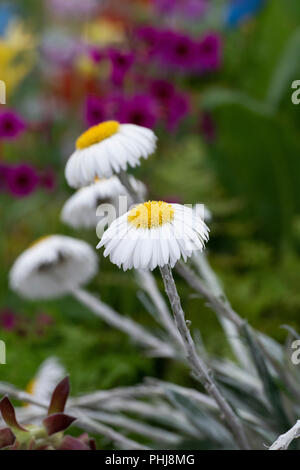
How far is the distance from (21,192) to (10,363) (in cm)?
28

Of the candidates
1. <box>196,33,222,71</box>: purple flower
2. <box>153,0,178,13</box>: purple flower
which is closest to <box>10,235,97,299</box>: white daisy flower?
<box>196,33,222,71</box>: purple flower

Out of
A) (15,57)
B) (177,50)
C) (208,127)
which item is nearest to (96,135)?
(177,50)

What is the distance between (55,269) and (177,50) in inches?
20.6

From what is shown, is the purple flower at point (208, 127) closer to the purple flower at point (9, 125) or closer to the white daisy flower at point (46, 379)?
the purple flower at point (9, 125)

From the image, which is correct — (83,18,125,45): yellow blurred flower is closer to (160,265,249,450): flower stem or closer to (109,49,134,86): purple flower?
(109,49,134,86): purple flower

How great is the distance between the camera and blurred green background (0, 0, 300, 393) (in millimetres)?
850

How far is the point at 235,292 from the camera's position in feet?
2.85

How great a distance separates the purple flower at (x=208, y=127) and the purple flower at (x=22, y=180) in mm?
411

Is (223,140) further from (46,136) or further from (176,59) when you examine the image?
(46,136)

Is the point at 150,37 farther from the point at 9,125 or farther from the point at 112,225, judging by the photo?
the point at 112,225

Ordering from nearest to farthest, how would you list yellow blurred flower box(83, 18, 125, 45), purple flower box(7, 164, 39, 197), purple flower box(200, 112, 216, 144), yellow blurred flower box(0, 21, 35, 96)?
purple flower box(7, 164, 39, 197)
purple flower box(200, 112, 216, 144)
yellow blurred flower box(0, 21, 35, 96)
yellow blurred flower box(83, 18, 125, 45)

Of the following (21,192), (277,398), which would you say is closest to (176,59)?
(21,192)

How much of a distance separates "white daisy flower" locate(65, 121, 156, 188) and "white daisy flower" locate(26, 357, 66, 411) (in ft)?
1.14

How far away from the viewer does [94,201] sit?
62cm
